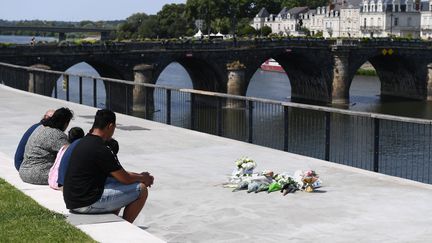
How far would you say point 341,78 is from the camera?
83.1 metres

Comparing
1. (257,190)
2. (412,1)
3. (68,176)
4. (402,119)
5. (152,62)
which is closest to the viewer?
(68,176)

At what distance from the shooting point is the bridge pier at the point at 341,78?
82188 millimetres

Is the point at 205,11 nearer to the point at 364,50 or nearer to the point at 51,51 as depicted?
the point at 364,50

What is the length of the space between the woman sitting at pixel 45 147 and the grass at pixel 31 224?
0.87 meters

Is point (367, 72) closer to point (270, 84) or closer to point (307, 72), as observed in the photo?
point (270, 84)

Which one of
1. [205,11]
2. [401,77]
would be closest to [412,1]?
[205,11]

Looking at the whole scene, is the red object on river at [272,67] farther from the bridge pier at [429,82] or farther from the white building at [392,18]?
the bridge pier at [429,82]

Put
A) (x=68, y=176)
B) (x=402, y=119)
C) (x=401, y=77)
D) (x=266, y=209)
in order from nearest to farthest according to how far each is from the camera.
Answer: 1. (x=68, y=176)
2. (x=266, y=209)
3. (x=402, y=119)
4. (x=401, y=77)

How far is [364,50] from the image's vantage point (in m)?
85.4

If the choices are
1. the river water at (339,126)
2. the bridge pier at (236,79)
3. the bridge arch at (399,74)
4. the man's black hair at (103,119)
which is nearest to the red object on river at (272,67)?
the river water at (339,126)

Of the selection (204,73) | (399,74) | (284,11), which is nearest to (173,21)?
(284,11)

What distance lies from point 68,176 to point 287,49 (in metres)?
72.6

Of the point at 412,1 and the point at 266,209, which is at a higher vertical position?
the point at 412,1

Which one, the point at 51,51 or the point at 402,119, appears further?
the point at 51,51
